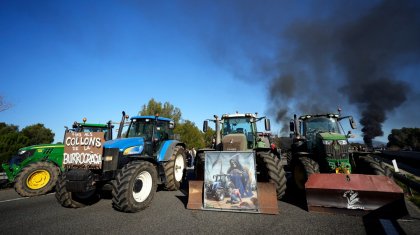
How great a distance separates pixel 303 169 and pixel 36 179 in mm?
9137

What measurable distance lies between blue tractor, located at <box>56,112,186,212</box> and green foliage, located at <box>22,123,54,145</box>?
134ft

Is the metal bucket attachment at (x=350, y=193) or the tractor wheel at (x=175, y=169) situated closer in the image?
the metal bucket attachment at (x=350, y=193)

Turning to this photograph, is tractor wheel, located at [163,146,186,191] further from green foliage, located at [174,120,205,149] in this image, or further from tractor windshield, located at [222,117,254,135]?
green foliage, located at [174,120,205,149]

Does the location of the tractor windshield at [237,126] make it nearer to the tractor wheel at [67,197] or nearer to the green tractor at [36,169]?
the green tractor at [36,169]

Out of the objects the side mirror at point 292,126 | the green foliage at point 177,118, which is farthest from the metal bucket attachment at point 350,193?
the green foliage at point 177,118

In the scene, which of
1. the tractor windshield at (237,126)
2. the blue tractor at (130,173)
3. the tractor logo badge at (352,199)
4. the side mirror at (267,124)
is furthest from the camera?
the tractor windshield at (237,126)

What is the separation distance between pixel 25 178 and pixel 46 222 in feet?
12.9

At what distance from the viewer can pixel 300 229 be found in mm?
4258

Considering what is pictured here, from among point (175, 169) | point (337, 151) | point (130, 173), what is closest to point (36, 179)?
point (175, 169)

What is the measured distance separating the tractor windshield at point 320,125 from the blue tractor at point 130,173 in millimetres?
5358

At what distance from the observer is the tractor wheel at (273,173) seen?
6113 mm

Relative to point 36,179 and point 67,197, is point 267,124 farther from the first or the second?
point 36,179

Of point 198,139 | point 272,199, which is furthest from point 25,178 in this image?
point 198,139

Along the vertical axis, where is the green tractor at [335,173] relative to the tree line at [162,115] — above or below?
below
